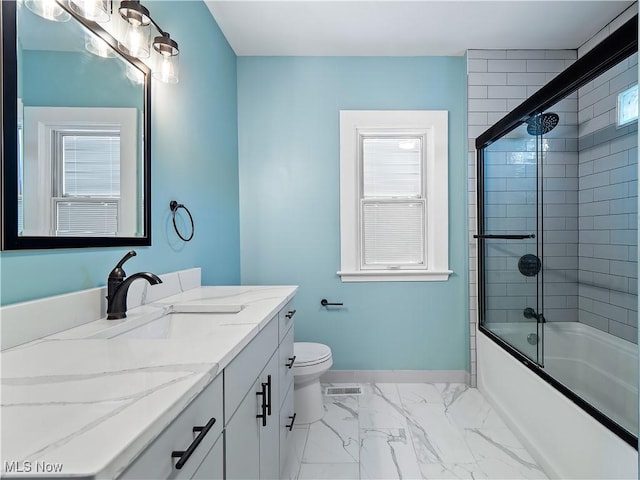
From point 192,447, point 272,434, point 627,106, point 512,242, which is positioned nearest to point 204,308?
point 272,434

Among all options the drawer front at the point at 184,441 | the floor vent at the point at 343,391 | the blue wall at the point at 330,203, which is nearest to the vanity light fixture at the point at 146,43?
the blue wall at the point at 330,203

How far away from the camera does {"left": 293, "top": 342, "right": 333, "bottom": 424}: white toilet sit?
194cm

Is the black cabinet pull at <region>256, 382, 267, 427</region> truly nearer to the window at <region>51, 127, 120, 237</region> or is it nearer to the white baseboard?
the window at <region>51, 127, 120, 237</region>

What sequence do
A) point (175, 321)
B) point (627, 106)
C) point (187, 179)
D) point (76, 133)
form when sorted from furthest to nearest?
point (187, 179) < point (627, 106) < point (175, 321) < point (76, 133)

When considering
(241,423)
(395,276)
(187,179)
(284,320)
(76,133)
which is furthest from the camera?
(395,276)

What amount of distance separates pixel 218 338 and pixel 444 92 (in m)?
2.54

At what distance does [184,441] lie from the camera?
61 cm

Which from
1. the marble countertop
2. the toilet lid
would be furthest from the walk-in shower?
the marble countertop

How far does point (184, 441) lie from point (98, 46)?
51.5 inches

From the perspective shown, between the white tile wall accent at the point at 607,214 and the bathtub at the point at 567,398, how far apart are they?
0.16 m

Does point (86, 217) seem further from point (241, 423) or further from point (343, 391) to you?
point (343, 391)

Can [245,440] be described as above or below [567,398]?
above

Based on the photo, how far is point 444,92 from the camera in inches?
101

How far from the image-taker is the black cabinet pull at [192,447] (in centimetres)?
58
